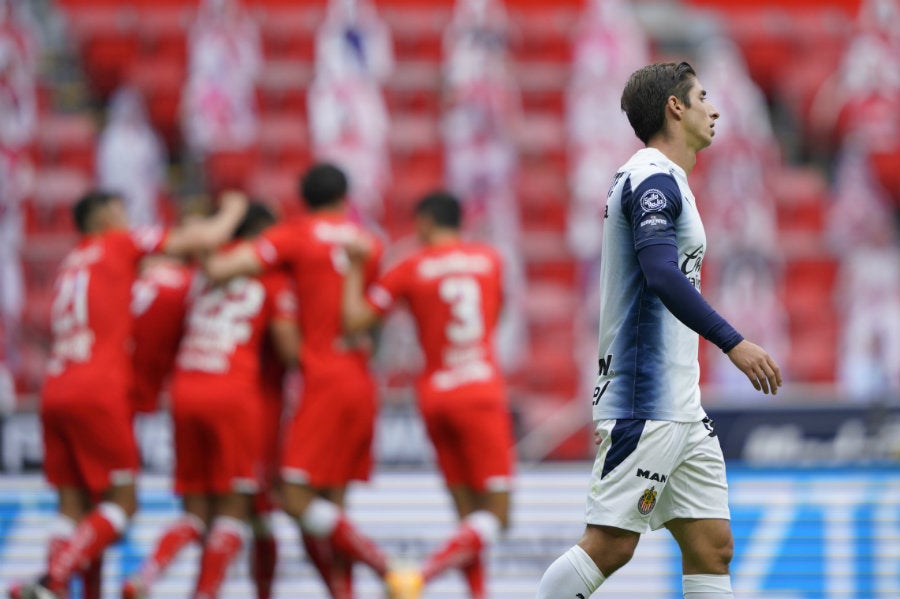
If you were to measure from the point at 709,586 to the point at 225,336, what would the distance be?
3.13 metres

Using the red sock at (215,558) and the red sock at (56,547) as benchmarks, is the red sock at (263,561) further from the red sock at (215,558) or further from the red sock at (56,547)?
the red sock at (56,547)

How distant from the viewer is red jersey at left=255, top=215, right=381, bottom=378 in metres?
6.44

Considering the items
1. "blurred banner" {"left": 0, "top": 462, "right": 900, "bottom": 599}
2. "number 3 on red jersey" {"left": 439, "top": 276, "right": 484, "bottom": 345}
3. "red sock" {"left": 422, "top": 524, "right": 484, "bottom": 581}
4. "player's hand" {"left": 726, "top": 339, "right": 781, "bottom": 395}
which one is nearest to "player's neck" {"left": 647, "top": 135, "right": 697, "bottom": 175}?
"player's hand" {"left": 726, "top": 339, "right": 781, "bottom": 395}

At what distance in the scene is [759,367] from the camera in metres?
3.49

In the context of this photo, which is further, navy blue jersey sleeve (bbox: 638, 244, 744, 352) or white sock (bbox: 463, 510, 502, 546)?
white sock (bbox: 463, 510, 502, 546)

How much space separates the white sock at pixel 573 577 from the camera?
387cm

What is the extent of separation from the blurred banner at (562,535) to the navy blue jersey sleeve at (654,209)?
3623 mm

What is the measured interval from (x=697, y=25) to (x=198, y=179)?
562 centimetres

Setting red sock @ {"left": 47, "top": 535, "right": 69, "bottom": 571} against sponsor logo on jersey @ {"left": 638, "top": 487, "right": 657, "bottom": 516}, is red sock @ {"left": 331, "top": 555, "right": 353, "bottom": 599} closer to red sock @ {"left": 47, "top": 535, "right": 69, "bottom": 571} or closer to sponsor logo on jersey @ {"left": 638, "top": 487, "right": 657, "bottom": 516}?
red sock @ {"left": 47, "top": 535, "right": 69, "bottom": 571}

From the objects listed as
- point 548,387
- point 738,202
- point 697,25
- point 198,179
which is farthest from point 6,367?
point 697,25

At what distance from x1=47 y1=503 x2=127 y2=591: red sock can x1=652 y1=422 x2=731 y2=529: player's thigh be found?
3098mm

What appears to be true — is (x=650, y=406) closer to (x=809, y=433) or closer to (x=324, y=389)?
(x=324, y=389)

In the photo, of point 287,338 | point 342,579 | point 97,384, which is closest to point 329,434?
point 287,338

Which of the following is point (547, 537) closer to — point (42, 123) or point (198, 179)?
point (198, 179)
